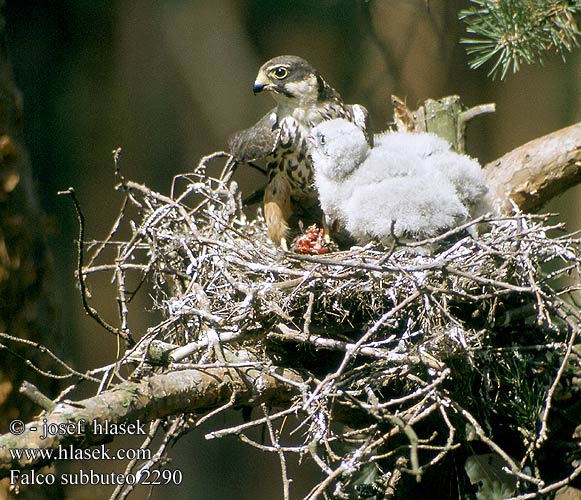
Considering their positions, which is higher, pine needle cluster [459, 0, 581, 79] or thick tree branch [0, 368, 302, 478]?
pine needle cluster [459, 0, 581, 79]

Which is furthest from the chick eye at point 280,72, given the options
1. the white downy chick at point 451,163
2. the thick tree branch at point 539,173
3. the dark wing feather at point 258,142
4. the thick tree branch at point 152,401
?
the thick tree branch at point 152,401

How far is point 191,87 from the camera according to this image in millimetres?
5562

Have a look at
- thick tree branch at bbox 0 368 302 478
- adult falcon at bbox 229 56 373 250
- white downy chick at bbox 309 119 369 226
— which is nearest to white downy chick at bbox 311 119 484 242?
white downy chick at bbox 309 119 369 226

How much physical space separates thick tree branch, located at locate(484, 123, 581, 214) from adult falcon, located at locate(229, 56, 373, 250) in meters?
0.50

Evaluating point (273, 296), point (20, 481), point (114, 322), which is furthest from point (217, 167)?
point (273, 296)

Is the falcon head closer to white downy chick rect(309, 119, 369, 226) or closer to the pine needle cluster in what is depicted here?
white downy chick rect(309, 119, 369, 226)

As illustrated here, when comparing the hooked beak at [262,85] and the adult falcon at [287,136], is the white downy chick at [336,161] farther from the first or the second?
the hooked beak at [262,85]

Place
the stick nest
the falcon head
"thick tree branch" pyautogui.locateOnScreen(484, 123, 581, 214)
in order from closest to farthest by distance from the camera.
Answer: the stick nest
"thick tree branch" pyautogui.locateOnScreen(484, 123, 581, 214)
the falcon head

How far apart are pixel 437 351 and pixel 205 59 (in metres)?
3.95

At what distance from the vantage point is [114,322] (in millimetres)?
5414

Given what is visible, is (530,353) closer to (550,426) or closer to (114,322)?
(550,426)

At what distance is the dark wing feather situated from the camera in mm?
2930

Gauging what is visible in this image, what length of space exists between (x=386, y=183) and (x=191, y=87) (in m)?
3.38

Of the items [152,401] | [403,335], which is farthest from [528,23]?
[152,401]
